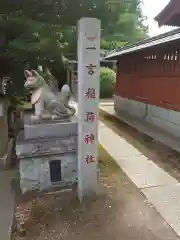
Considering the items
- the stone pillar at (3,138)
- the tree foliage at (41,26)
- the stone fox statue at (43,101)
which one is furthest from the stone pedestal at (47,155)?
the tree foliage at (41,26)

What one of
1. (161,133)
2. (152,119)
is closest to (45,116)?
(161,133)

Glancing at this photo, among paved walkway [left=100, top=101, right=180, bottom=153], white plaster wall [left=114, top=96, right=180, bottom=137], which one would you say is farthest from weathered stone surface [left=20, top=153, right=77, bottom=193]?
white plaster wall [left=114, top=96, right=180, bottom=137]

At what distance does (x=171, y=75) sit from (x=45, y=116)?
552cm

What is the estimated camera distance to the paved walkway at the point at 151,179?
3.72m

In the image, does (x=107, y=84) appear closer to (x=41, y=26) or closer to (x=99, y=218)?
(x=41, y=26)

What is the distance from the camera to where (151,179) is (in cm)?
484

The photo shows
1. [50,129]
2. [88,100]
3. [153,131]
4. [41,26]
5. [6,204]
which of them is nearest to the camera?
[88,100]

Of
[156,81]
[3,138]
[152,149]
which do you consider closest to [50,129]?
[3,138]

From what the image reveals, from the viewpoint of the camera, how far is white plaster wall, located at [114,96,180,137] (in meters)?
8.14

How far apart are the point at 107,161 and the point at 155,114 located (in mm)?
4331

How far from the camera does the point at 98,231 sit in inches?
127

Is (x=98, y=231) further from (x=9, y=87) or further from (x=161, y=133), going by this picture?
(x=161, y=133)

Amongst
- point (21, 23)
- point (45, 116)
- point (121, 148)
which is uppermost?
point (21, 23)

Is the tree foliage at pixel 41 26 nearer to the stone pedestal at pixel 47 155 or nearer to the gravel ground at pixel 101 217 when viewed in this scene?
the stone pedestal at pixel 47 155
